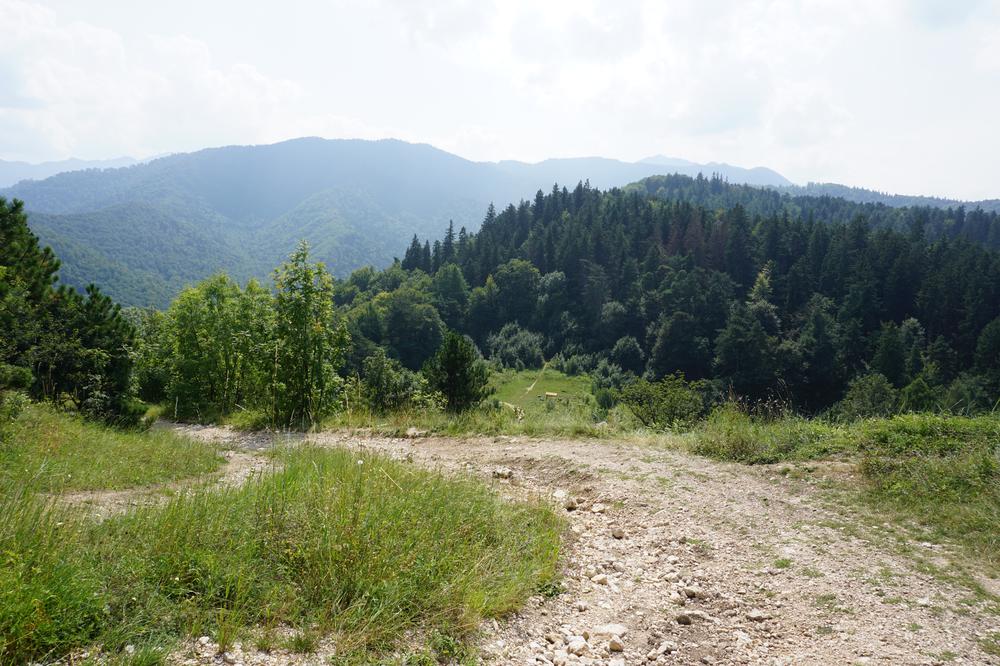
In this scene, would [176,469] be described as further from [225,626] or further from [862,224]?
[862,224]

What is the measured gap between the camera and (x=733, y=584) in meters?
4.88

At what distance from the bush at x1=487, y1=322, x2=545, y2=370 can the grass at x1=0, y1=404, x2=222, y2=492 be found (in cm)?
8696

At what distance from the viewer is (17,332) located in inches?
490

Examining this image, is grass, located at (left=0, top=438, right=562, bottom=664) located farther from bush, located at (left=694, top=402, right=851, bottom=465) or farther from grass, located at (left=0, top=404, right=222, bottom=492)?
bush, located at (left=694, top=402, right=851, bottom=465)

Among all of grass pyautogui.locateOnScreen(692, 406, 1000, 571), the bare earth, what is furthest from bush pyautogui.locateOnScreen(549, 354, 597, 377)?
the bare earth

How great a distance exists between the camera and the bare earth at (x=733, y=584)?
12.5 ft

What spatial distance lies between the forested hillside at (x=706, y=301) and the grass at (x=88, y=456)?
64743 mm

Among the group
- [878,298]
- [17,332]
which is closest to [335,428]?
[17,332]

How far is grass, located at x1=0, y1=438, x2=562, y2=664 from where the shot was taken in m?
2.96

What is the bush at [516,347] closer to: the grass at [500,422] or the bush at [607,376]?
the bush at [607,376]

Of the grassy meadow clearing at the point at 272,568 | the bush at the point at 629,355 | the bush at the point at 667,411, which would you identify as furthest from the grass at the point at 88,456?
the bush at the point at 629,355

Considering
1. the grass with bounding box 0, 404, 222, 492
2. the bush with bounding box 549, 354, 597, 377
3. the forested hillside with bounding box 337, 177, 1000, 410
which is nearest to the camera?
the grass with bounding box 0, 404, 222, 492

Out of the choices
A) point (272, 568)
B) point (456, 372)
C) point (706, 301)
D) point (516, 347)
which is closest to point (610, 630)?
point (272, 568)

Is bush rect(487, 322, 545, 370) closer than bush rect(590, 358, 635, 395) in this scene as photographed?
No
